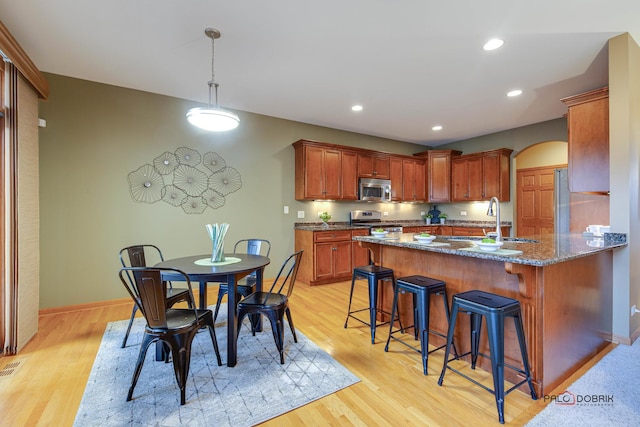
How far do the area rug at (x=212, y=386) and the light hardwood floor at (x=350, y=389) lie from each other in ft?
0.25

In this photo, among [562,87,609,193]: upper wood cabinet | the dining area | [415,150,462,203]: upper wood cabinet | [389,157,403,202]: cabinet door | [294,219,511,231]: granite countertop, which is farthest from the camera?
[415,150,462,203]: upper wood cabinet

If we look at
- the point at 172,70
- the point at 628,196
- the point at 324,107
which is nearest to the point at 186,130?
the point at 172,70

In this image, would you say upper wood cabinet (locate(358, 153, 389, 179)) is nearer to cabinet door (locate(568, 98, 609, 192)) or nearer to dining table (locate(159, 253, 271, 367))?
cabinet door (locate(568, 98, 609, 192))

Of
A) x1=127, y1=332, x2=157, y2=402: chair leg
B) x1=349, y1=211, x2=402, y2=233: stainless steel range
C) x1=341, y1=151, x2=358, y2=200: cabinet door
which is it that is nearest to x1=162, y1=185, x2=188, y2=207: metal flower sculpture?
x1=127, y1=332, x2=157, y2=402: chair leg

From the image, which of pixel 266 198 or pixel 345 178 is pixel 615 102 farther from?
pixel 266 198

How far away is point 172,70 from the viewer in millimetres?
3244

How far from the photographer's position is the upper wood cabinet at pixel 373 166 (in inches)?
219

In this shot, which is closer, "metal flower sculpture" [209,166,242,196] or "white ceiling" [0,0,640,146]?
"white ceiling" [0,0,640,146]

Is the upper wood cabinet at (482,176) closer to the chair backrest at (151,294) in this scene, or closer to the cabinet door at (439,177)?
the cabinet door at (439,177)

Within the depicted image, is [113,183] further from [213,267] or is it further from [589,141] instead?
[589,141]

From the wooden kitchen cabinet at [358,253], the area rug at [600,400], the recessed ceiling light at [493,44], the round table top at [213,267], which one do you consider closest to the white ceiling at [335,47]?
the recessed ceiling light at [493,44]

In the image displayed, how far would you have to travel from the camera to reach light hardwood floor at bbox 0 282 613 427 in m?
1.70

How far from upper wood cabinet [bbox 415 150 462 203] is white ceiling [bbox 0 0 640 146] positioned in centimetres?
204

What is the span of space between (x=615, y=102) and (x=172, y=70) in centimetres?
429
